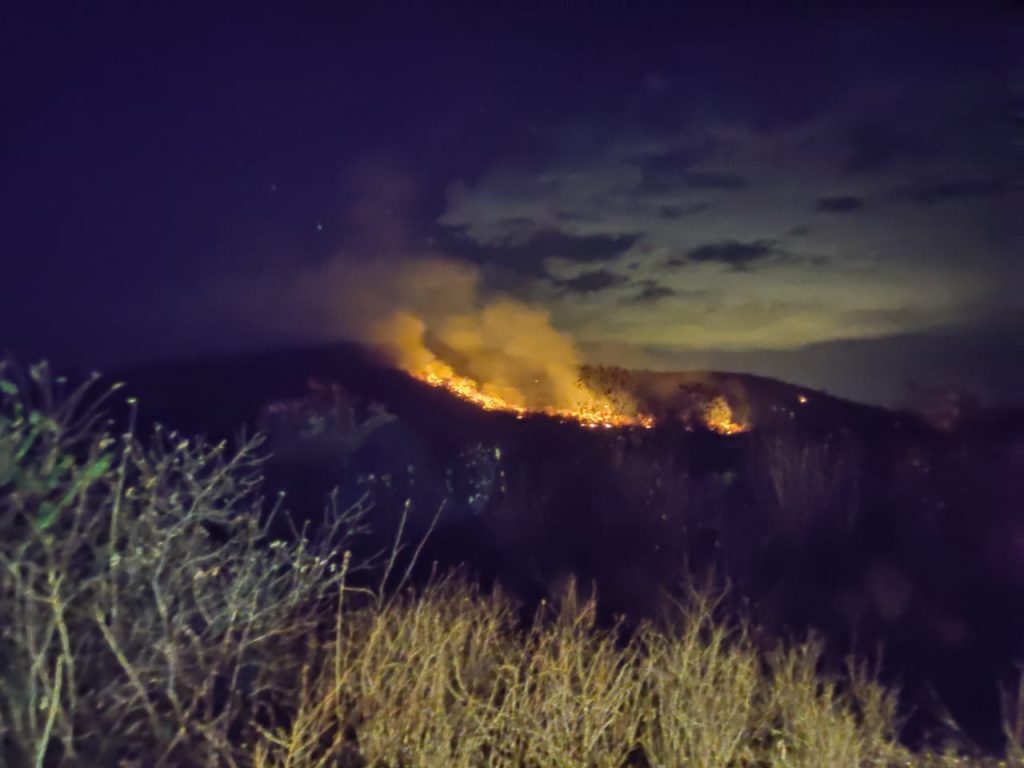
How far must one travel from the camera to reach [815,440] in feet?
37.1

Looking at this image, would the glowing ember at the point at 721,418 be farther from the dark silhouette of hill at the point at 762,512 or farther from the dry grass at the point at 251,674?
the dry grass at the point at 251,674

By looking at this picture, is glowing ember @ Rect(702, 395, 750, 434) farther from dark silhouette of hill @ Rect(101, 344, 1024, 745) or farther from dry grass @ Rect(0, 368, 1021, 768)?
dry grass @ Rect(0, 368, 1021, 768)

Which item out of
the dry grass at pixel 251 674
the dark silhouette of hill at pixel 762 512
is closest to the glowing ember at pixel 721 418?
the dark silhouette of hill at pixel 762 512

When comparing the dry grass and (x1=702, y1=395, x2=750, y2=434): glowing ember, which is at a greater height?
(x1=702, y1=395, x2=750, y2=434): glowing ember

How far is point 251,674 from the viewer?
560cm

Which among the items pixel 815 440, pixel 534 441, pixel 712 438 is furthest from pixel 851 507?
pixel 534 441

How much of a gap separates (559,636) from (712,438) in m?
5.89

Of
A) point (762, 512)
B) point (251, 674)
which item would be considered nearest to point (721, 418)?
point (762, 512)

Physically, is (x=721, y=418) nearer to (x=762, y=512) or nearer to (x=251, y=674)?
(x=762, y=512)

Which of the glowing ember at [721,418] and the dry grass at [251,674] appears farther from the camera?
the glowing ember at [721,418]

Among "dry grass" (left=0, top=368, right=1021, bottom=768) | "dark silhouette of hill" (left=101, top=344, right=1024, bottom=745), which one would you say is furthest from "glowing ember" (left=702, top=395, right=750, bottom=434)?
"dry grass" (left=0, top=368, right=1021, bottom=768)

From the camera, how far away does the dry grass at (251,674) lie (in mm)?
4598

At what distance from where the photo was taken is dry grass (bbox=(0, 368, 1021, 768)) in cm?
460

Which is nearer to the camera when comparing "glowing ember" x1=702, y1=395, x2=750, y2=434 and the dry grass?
the dry grass
